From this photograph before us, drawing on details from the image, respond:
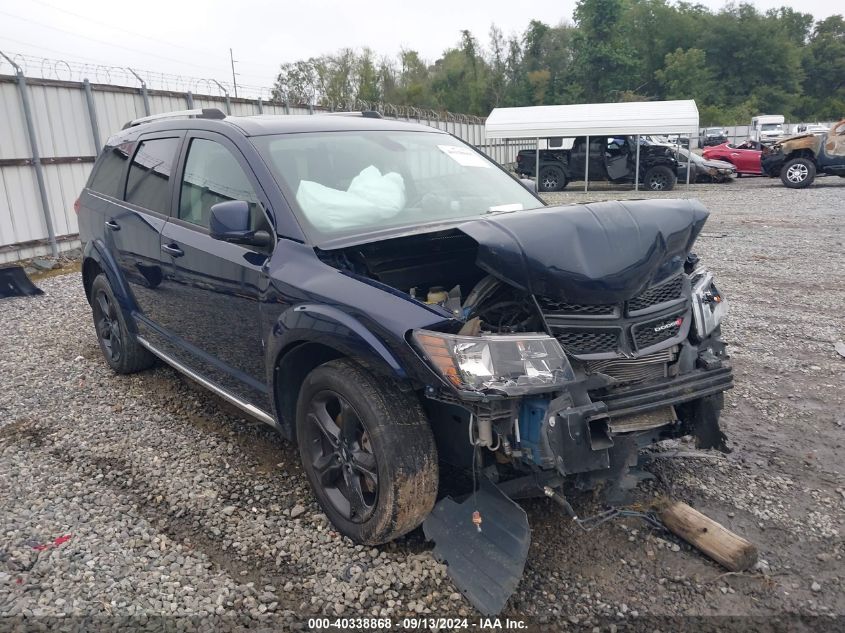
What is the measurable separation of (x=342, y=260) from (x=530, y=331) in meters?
0.90

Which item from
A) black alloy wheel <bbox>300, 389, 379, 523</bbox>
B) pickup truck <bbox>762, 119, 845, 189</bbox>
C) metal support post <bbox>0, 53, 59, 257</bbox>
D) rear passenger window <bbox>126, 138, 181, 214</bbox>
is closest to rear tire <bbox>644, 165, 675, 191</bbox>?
pickup truck <bbox>762, 119, 845, 189</bbox>

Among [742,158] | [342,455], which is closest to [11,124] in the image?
[342,455]

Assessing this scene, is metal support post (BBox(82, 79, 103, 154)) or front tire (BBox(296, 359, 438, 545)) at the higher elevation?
metal support post (BBox(82, 79, 103, 154))

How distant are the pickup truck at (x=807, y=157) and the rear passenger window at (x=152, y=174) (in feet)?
63.0

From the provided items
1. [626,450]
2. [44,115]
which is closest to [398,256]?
[626,450]

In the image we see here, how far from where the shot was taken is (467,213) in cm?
349

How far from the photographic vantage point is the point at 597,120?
804 inches

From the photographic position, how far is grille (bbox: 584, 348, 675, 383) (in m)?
2.63

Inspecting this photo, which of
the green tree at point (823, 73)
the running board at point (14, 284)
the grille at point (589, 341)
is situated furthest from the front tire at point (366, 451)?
the green tree at point (823, 73)

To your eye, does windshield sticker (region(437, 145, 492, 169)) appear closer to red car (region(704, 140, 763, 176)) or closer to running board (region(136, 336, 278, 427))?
running board (region(136, 336, 278, 427))

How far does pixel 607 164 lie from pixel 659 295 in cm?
1932

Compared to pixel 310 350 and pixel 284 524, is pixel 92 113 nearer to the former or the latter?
pixel 310 350

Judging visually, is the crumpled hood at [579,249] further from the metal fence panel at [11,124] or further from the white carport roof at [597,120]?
the white carport roof at [597,120]

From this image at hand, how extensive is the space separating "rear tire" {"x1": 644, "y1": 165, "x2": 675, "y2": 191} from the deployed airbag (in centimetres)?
1858
